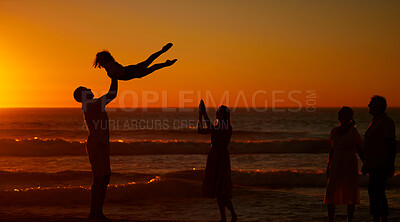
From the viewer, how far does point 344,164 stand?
6.65m

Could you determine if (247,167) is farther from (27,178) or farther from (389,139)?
(389,139)

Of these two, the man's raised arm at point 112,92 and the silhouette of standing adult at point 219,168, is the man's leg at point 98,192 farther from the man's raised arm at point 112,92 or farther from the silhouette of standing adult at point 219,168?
the silhouette of standing adult at point 219,168

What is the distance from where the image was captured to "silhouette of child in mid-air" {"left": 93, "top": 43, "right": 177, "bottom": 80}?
603cm

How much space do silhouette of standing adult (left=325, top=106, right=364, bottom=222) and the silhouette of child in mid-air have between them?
8.72 ft

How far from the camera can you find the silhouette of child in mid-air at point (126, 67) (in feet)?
19.8

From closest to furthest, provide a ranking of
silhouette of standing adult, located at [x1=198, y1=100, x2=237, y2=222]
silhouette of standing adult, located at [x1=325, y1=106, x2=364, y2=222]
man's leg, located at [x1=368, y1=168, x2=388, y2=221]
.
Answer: man's leg, located at [x1=368, y1=168, x2=388, y2=221] → silhouette of standing adult, located at [x1=325, y1=106, x2=364, y2=222] → silhouette of standing adult, located at [x1=198, y1=100, x2=237, y2=222]

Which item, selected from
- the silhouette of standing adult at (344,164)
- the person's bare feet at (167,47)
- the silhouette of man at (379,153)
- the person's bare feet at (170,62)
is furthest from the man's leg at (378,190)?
the person's bare feet at (167,47)

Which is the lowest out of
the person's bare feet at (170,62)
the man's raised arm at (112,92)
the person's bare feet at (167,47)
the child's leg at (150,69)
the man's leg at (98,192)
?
the man's leg at (98,192)

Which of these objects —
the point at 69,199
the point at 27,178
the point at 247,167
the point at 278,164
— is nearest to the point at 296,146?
the point at 278,164

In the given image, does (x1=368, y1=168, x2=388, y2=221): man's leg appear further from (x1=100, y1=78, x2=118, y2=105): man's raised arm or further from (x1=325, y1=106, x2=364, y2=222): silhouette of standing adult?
(x1=100, y1=78, x2=118, y2=105): man's raised arm

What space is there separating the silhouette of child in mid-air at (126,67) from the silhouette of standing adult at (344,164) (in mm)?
2657

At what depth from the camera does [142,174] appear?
16.5 m

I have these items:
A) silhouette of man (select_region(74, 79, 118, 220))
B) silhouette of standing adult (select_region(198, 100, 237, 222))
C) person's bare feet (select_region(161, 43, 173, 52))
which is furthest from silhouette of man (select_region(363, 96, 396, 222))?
silhouette of man (select_region(74, 79, 118, 220))

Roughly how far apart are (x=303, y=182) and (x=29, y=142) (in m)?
22.0
